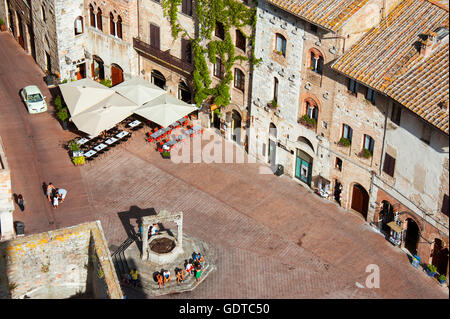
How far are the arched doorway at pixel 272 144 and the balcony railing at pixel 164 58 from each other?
8353mm

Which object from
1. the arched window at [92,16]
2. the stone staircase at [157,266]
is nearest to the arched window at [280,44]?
the stone staircase at [157,266]

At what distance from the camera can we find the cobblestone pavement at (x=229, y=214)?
56.2m

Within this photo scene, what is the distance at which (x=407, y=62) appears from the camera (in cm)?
5353

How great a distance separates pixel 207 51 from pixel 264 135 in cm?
778

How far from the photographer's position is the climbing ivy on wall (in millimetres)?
63312

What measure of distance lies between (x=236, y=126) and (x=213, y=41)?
7207 millimetres

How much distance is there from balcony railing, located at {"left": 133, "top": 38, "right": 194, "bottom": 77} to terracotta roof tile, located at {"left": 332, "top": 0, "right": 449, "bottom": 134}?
16.3 metres

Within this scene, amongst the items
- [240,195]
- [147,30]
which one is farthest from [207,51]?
[240,195]

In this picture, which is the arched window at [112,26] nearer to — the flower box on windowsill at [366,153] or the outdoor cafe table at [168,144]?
the outdoor cafe table at [168,144]

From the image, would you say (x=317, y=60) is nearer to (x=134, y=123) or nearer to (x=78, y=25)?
(x=134, y=123)

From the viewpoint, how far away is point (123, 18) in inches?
2813

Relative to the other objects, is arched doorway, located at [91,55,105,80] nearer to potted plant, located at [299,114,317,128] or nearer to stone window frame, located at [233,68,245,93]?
stone window frame, located at [233,68,245,93]

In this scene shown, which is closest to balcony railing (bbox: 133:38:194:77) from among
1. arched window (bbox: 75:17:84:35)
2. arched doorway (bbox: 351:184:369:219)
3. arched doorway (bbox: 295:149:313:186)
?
arched window (bbox: 75:17:84:35)
